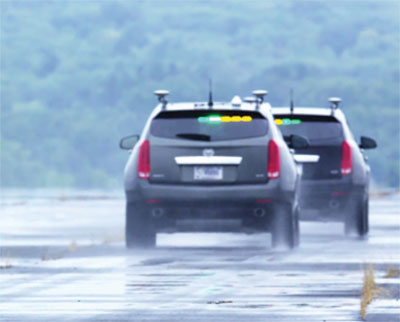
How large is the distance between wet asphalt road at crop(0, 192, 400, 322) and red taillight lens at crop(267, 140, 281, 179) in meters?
0.93

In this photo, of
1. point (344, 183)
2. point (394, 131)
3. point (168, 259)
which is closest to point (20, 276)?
point (168, 259)

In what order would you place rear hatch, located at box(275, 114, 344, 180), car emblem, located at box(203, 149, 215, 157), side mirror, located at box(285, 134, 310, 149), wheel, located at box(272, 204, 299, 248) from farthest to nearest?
rear hatch, located at box(275, 114, 344, 180) → side mirror, located at box(285, 134, 310, 149) → wheel, located at box(272, 204, 299, 248) → car emblem, located at box(203, 149, 215, 157)

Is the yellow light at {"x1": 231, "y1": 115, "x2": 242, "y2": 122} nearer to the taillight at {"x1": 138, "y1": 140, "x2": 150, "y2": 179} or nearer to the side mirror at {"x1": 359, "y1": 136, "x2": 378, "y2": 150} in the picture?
the taillight at {"x1": 138, "y1": 140, "x2": 150, "y2": 179}

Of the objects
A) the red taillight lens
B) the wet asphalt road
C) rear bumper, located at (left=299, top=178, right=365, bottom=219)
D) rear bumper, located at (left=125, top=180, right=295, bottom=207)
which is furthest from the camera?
rear bumper, located at (left=299, top=178, right=365, bottom=219)

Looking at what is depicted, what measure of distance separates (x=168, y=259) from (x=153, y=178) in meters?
1.65

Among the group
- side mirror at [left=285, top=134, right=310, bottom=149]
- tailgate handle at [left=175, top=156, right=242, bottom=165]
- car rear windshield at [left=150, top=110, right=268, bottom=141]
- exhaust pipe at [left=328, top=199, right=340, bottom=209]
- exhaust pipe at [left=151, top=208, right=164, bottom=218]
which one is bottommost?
exhaust pipe at [left=328, top=199, right=340, bottom=209]

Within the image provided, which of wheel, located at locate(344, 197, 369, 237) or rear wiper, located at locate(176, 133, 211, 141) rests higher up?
rear wiper, located at locate(176, 133, 211, 141)

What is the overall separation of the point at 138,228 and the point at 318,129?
4581mm

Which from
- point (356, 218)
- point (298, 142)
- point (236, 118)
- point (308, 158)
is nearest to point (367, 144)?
point (356, 218)

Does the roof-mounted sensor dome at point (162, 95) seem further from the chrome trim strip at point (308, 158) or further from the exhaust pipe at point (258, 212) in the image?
the chrome trim strip at point (308, 158)

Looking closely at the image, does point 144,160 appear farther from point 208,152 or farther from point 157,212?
point 208,152

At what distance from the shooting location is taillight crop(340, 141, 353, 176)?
94.6 feet

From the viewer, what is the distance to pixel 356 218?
29219 mm

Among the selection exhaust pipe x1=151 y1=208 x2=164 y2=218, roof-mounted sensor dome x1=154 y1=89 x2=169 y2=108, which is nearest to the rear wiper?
roof-mounted sensor dome x1=154 y1=89 x2=169 y2=108
